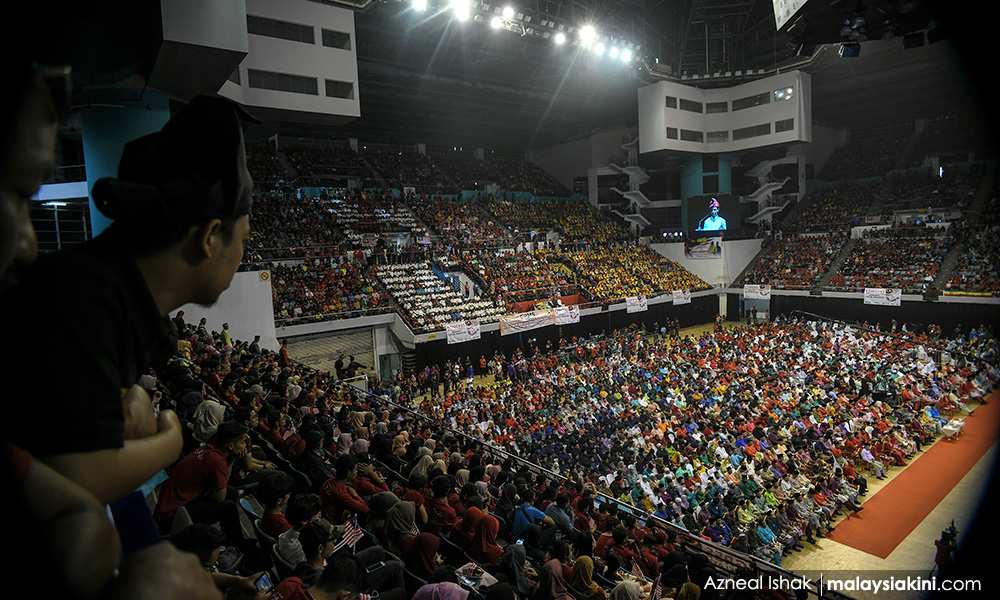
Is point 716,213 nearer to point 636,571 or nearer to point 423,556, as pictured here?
Result: point 636,571

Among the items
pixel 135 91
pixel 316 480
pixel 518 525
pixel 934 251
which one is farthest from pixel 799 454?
pixel 934 251

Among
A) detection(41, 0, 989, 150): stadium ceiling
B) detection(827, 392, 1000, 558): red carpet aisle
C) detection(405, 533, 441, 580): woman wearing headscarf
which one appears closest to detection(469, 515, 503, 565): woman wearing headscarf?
detection(405, 533, 441, 580): woman wearing headscarf

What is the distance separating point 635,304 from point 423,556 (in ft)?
89.8

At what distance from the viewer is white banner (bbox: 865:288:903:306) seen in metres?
28.0

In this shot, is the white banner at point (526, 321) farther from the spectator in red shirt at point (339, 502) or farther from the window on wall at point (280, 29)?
the spectator in red shirt at point (339, 502)

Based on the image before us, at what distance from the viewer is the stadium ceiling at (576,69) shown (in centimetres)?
2797

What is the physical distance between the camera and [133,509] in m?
1.38

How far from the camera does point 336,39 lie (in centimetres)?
2239

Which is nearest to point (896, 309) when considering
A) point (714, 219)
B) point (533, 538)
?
point (714, 219)

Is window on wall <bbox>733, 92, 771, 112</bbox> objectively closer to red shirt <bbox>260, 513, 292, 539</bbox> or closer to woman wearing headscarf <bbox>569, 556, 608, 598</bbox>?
woman wearing headscarf <bbox>569, 556, 608, 598</bbox>

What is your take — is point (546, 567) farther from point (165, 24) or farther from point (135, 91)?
point (135, 91)

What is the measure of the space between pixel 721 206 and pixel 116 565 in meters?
42.1

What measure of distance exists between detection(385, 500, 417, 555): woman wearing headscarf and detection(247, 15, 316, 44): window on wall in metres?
20.8

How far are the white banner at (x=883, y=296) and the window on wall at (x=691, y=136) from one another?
15.8 metres
